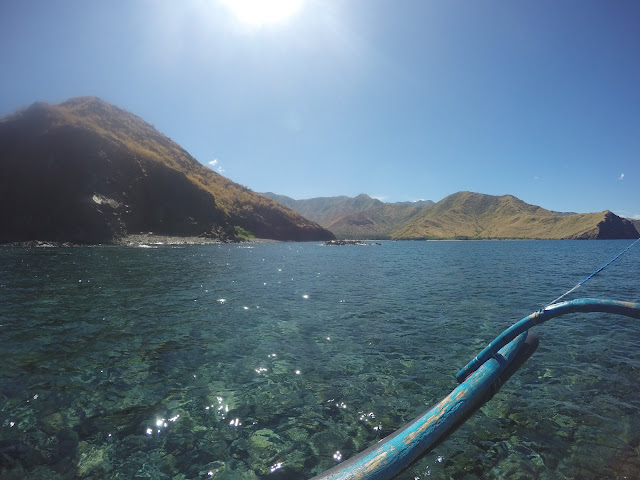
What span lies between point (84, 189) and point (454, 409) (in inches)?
5006

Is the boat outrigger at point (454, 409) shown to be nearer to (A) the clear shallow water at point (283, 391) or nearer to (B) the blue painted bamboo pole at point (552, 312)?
(B) the blue painted bamboo pole at point (552, 312)

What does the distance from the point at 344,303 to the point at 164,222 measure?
404 feet

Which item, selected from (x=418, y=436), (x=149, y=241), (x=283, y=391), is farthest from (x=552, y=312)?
(x=149, y=241)

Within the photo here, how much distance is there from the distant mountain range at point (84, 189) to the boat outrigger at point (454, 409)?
113 meters

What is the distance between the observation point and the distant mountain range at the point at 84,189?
9300 centimetres

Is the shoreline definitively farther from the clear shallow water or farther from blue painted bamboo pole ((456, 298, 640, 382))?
blue painted bamboo pole ((456, 298, 640, 382))

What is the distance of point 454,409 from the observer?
14.9 ft

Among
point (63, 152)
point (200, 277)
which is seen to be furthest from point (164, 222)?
point (200, 277)

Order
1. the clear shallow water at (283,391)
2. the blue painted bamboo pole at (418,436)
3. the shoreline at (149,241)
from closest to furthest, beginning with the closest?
the blue painted bamboo pole at (418,436) → the clear shallow water at (283,391) → the shoreline at (149,241)

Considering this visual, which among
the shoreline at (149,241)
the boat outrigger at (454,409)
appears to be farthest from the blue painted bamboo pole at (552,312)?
the shoreline at (149,241)

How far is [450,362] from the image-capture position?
1028cm

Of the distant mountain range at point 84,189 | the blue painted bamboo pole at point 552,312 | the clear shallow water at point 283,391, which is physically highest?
the distant mountain range at point 84,189

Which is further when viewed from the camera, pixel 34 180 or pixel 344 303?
pixel 34 180

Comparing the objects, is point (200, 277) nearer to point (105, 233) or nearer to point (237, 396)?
point (237, 396)
